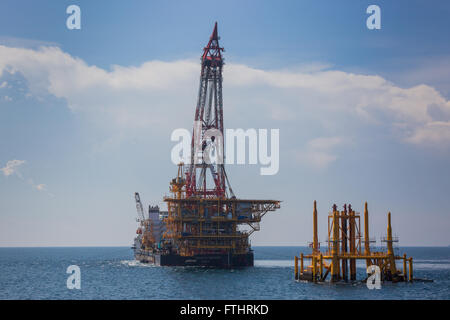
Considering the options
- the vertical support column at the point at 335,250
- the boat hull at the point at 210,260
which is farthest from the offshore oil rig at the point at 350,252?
the boat hull at the point at 210,260

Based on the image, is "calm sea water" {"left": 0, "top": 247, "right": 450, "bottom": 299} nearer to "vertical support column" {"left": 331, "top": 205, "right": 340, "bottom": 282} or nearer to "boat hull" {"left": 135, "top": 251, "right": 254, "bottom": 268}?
"vertical support column" {"left": 331, "top": 205, "right": 340, "bottom": 282}

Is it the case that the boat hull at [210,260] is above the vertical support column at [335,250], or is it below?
below

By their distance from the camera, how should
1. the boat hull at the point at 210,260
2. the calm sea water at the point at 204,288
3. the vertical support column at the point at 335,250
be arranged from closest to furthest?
1. the calm sea water at the point at 204,288
2. the vertical support column at the point at 335,250
3. the boat hull at the point at 210,260

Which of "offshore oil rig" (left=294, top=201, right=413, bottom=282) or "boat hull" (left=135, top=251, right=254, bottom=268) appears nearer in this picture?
"offshore oil rig" (left=294, top=201, right=413, bottom=282)

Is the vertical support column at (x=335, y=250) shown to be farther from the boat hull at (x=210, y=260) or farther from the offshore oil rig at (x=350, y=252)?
the boat hull at (x=210, y=260)

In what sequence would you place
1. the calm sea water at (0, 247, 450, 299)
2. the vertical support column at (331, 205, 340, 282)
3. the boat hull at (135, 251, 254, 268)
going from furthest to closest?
the boat hull at (135, 251, 254, 268)
the vertical support column at (331, 205, 340, 282)
the calm sea water at (0, 247, 450, 299)

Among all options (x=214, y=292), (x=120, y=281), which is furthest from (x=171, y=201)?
(x=214, y=292)

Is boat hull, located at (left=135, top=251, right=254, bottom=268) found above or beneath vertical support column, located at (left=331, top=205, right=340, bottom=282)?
beneath

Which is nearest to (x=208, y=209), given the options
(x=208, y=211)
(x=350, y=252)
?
(x=208, y=211)

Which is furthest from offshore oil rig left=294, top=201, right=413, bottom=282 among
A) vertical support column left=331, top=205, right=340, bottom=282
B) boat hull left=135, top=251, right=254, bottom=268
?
boat hull left=135, top=251, right=254, bottom=268

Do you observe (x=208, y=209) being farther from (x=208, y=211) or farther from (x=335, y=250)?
(x=335, y=250)

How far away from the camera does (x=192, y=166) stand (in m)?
108
